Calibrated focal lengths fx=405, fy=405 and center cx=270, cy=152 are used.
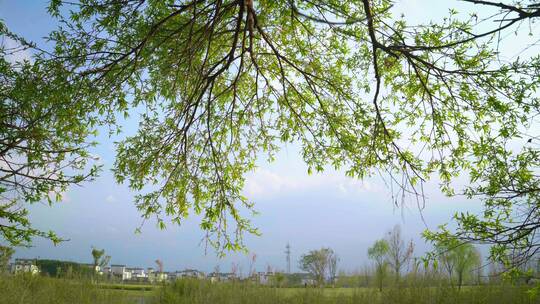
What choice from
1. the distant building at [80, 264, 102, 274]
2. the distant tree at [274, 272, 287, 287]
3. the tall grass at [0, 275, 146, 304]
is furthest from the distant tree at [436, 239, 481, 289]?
the distant building at [80, 264, 102, 274]

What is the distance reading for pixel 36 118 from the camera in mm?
4613

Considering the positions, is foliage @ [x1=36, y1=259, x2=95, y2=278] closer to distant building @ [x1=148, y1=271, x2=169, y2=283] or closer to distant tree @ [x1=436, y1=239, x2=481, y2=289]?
distant building @ [x1=148, y1=271, x2=169, y2=283]

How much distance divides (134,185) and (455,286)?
6298 millimetres

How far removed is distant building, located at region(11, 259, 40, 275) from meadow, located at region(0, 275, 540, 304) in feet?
0.79

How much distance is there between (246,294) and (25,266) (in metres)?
4.31

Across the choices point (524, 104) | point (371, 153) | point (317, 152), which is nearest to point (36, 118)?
point (317, 152)

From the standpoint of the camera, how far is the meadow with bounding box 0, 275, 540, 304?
22.3ft

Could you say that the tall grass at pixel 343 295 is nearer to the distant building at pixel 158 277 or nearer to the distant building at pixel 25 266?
the distant building at pixel 158 277

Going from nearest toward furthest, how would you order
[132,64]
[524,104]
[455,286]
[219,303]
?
1. [524,104]
2. [132,64]
3. [219,303]
4. [455,286]

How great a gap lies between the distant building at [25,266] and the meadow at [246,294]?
240 mm

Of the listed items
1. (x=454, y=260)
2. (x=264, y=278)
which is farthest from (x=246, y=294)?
(x=454, y=260)

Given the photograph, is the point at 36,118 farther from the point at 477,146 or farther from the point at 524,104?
the point at 524,104

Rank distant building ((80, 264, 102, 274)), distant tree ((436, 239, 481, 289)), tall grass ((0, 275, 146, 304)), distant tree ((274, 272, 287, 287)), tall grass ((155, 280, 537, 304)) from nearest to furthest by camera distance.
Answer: distant tree ((436, 239, 481, 289))
tall grass ((0, 275, 146, 304))
tall grass ((155, 280, 537, 304))
distant building ((80, 264, 102, 274))
distant tree ((274, 272, 287, 287))

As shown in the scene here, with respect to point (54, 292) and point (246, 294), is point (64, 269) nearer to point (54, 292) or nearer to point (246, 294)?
point (54, 292)
